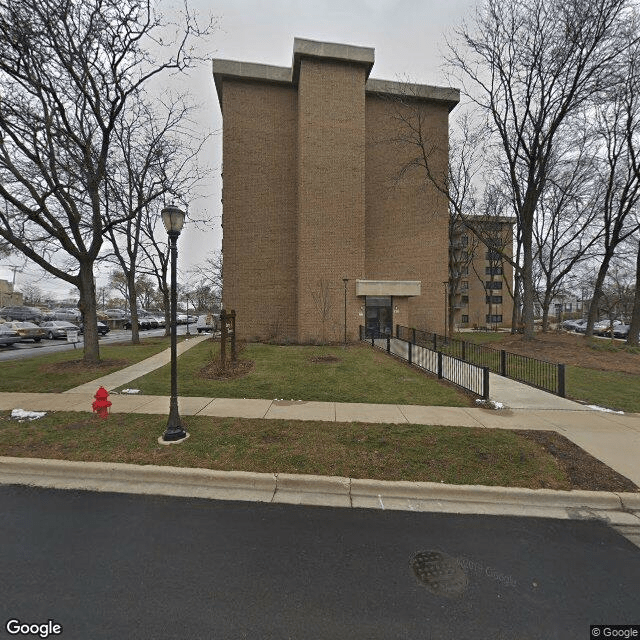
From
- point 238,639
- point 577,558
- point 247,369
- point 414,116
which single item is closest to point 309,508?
point 238,639

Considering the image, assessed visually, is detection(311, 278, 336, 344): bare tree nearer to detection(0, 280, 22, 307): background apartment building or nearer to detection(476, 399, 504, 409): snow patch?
detection(476, 399, 504, 409): snow patch

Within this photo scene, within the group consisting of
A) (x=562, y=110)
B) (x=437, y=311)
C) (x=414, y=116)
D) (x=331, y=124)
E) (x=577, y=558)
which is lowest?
(x=577, y=558)

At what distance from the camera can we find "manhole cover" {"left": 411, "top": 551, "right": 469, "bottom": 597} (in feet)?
8.61

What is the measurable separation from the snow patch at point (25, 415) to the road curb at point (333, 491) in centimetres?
229

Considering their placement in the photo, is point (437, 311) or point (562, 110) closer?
point (562, 110)

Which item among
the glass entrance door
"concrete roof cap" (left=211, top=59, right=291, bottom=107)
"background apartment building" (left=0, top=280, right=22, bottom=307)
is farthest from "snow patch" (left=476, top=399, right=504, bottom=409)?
"background apartment building" (left=0, top=280, right=22, bottom=307)

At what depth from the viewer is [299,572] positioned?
2.76 metres

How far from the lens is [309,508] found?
369 cm

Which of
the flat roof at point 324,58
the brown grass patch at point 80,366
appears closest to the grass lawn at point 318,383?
the brown grass patch at point 80,366

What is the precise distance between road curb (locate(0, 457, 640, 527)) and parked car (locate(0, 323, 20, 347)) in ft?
67.9

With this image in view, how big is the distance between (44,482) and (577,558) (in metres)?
6.27

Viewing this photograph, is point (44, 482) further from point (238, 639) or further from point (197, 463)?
point (238, 639)

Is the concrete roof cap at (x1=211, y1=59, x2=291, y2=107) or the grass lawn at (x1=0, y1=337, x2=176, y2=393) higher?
the concrete roof cap at (x1=211, y1=59, x2=291, y2=107)

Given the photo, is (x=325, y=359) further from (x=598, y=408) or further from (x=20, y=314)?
(x=20, y=314)
